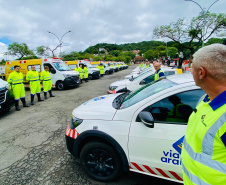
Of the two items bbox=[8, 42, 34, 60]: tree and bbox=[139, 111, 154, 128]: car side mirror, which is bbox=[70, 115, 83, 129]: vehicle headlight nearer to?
bbox=[139, 111, 154, 128]: car side mirror

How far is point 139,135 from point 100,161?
30.8 inches

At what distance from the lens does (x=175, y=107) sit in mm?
1998

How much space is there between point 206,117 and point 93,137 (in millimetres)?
1619

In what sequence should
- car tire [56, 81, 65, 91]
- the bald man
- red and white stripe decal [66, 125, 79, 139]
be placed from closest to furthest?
red and white stripe decal [66, 125, 79, 139]
the bald man
car tire [56, 81, 65, 91]

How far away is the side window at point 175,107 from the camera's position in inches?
73.7

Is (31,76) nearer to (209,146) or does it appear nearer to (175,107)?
(175,107)

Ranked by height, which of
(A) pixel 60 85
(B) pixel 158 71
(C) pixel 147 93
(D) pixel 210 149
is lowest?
(A) pixel 60 85

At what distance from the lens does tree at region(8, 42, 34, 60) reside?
4750cm

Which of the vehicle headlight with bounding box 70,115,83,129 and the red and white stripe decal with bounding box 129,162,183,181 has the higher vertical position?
the vehicle headlight with bounding box 70,115,83,129

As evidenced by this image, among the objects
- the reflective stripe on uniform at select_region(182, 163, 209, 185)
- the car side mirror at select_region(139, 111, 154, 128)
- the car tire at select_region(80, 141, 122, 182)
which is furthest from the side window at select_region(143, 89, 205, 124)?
the reflective stripe on uniform at select_region(182, 163, 209, 185)

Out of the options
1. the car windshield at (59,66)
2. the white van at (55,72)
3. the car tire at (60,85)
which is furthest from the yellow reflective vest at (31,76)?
the car windshield at (59,66)

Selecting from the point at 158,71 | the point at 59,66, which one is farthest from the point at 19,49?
the point at 158,71

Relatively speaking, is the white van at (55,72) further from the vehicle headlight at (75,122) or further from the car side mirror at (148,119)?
the car side mirror at (148,119)

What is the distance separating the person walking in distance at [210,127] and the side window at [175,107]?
0.93 m
